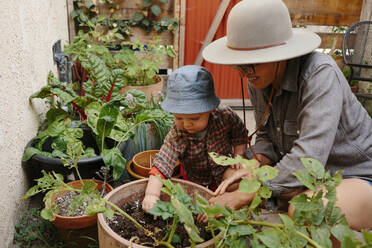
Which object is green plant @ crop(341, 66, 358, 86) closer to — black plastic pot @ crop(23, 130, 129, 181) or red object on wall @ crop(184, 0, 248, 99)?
red object on wall @ crop(184, 0, 248, 99)

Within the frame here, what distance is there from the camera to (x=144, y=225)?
1.28 meters

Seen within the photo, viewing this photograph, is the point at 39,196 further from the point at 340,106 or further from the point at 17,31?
the point at 340,106

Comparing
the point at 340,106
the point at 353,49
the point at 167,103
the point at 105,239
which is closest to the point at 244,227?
the point at 105,239

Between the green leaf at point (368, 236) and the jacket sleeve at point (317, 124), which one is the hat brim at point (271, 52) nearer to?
the jacket sleeve at point (317, 124)

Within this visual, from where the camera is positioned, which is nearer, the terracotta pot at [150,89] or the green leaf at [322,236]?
the green leaf at [322,236]

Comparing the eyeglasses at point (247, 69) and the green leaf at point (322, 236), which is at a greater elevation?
the eyeglasses at point (247, 69)

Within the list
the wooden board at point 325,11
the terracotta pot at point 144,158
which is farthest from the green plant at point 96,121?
the wooden board at point 325,11

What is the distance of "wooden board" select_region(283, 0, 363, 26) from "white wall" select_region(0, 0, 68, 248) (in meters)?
3.06

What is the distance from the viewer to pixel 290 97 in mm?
1381

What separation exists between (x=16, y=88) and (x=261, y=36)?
1.28 meters

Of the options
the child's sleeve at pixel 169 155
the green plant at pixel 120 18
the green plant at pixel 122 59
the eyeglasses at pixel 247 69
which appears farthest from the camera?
the green plant at pixel 120 18

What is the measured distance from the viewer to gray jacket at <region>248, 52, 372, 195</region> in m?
1.13

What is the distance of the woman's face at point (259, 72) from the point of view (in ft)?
4.02

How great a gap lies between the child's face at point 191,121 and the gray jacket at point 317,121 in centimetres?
33
